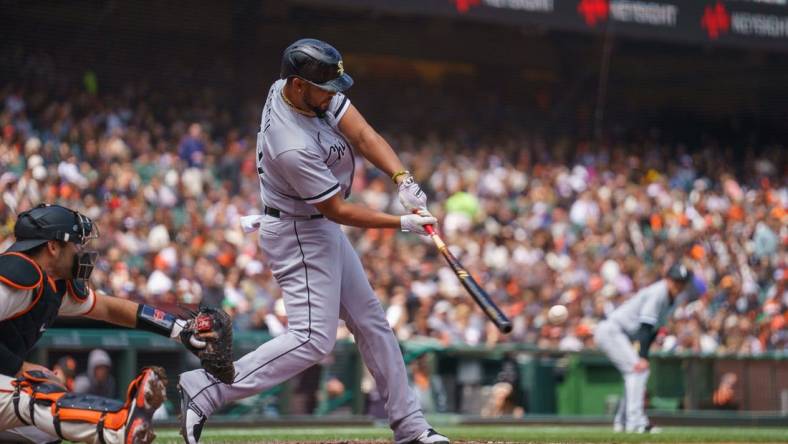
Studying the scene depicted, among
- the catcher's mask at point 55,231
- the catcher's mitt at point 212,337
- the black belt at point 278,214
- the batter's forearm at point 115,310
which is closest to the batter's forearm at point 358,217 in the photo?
the black belt at point 278,214

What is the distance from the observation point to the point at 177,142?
16.2m

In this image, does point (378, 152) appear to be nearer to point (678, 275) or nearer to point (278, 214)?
point (278, 214)

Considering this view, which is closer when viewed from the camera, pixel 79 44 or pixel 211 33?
pixel 79 44

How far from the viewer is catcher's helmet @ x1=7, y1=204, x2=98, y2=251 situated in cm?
439

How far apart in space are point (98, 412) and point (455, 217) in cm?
1277

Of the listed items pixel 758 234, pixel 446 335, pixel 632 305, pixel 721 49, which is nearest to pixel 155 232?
pixel 446 335

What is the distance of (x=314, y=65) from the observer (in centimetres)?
492

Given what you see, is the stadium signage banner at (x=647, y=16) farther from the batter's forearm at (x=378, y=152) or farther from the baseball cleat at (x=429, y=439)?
the baseball cleat at (x=429, y=439)

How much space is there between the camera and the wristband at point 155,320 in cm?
472

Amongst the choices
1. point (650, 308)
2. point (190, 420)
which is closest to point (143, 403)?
point (190, 420)

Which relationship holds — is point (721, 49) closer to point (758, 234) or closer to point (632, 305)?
point (758, 234)

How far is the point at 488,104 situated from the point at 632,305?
39.2 feet

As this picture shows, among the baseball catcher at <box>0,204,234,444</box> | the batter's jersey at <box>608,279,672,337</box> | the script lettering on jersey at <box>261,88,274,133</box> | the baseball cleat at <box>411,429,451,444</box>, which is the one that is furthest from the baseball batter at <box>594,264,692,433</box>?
the baseball catcher at <box>0,204,234,444</box>

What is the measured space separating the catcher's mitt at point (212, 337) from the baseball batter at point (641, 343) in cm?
551
